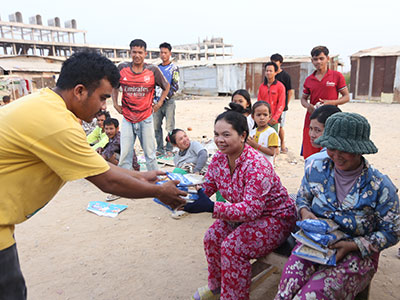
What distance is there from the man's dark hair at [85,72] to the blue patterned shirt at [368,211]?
1.66 m

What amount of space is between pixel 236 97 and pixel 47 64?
2728 cm

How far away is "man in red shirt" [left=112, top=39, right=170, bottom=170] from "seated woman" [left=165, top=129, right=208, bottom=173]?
585mm

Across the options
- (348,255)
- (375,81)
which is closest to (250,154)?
(348,255)

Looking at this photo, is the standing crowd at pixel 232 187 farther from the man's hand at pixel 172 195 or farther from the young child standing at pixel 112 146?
the young child standing at pixel 112 146

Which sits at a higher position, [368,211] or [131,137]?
[368,211]

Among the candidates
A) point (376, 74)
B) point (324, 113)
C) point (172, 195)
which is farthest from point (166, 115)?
point (376, 74)

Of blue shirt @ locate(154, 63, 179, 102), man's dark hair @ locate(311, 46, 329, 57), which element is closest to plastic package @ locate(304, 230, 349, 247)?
man's dark hair @ locate(311, 46, 329, 57)

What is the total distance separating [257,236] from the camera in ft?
7.61

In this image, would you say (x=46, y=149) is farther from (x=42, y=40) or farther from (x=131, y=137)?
(x=42, y=40)

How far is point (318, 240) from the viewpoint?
1942mm

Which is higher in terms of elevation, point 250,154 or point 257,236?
point 250,154

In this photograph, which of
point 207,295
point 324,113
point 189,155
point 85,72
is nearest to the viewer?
point 85,72

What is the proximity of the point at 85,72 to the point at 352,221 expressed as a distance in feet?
6.24

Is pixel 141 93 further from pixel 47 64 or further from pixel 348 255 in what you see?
pixel 47 64
